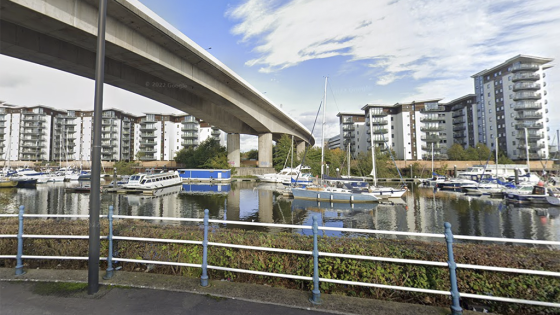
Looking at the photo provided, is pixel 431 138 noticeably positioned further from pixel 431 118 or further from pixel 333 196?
pixel 333 196

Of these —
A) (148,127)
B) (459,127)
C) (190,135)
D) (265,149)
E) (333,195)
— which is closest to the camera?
(333,195)

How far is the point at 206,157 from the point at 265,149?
19.6 m

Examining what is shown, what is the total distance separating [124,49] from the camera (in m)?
20.1

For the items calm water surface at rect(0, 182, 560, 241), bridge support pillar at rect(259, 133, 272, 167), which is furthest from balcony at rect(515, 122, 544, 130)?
bridge support pillar at rect(259, 133, 272, 167)

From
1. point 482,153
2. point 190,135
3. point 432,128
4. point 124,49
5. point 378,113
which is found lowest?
point 482,153

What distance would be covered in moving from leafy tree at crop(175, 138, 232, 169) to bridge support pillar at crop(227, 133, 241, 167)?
1876 millimetres

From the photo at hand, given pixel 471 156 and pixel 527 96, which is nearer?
pixel 471 156

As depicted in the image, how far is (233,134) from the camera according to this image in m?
61.4

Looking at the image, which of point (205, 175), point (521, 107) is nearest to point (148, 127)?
point (205, 175)

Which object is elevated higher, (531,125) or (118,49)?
(531,125)

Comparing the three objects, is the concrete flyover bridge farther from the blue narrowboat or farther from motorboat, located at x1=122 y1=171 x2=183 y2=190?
the blue narrowboat

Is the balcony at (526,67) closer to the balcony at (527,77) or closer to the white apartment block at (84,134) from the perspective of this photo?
the balcony at (527,77)

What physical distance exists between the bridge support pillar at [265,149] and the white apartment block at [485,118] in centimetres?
3081

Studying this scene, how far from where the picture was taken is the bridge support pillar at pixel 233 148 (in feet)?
202
